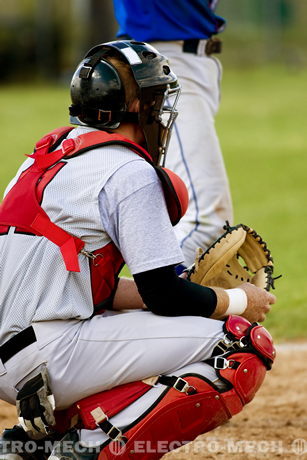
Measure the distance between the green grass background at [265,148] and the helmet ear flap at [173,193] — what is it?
9.13ft

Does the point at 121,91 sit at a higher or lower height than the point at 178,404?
higher

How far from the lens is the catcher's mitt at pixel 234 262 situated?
149 inches

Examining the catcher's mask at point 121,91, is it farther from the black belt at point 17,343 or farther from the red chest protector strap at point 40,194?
the black belt at point 17,343

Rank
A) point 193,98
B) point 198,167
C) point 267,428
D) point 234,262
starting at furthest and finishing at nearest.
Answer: point 193,98 → point 198,167 → point 267,428 → point 234,262

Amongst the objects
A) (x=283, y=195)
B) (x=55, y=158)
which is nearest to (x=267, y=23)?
(x=283, y=195)

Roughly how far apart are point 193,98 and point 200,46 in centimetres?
33

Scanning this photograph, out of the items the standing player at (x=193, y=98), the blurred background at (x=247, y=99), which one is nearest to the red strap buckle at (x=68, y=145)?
the standing player at (x=193, y=98)

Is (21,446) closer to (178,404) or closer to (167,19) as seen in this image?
(178,404)

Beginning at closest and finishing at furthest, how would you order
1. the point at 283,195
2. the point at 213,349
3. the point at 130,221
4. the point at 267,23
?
the point at 130,221 < the point at 213,349 < the point at 283,195 < the point at 267,23

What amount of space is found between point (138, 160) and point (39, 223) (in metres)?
0.41

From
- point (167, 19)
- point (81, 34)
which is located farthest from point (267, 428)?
point (81, 34)

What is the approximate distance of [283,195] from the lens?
11078 millimetres

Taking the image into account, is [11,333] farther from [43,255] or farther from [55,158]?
[55,158]

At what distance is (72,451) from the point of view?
3252 mm
